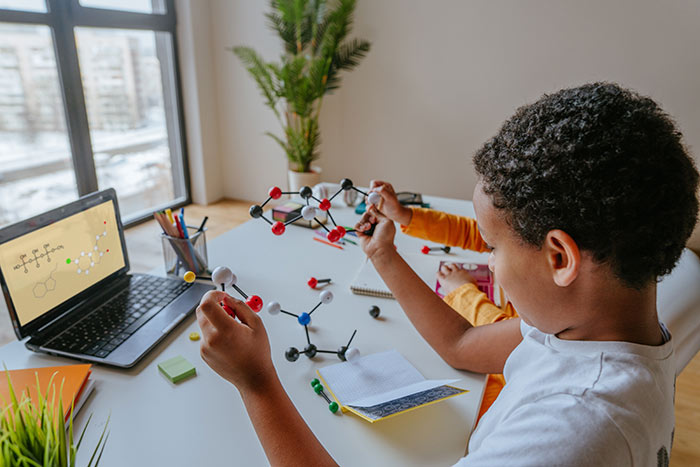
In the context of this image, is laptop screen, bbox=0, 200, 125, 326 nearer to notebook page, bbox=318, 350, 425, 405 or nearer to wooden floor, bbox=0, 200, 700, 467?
notebook page, bbox=318, 350, 425, 405

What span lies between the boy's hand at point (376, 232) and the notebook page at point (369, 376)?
0.84 feet

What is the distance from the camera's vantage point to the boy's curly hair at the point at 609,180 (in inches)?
20.8

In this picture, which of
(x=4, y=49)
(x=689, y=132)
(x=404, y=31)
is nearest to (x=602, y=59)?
(x=689, y=132)

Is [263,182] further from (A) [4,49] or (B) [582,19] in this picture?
(B) [582,19]

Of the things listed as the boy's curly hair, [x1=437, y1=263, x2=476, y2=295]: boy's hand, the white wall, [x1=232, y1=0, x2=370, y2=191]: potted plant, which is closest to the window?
the white wall

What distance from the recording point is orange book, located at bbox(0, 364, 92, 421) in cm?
85

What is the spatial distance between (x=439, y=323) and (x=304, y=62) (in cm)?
282

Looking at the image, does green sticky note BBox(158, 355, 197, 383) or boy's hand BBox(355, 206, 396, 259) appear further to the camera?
boy's hand BBox(355, 206, 396, 259)

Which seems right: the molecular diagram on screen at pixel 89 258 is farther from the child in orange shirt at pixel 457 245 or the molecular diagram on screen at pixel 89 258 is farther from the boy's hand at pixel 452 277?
the boy's hand at pixel 452 277

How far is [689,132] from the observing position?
3232 mm

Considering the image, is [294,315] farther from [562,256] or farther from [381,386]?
[562,256]

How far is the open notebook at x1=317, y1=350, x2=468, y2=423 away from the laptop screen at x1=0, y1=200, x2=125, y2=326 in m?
0.62

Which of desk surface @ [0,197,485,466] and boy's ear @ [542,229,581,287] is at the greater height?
boy's ear @ [542,229,581,287]

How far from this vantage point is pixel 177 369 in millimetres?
964
